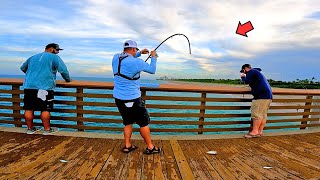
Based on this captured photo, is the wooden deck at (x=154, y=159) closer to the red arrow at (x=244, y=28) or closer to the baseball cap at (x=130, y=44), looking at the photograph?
the baseball cap at (x=130, y=44)

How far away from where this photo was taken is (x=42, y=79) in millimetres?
4438

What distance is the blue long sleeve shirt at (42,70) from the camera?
4.41 m

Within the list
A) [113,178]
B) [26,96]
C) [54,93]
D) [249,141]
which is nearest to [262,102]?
[249,141]

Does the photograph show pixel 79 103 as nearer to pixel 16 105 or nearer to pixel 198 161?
pixel 16 105

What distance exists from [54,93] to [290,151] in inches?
174

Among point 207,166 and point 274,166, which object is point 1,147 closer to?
point 207,166

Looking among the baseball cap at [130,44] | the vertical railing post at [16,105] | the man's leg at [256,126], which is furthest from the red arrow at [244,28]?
the vertical railing post at [16,105]

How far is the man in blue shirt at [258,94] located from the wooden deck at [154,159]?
505 mm

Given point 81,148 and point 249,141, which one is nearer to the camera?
point 81,148

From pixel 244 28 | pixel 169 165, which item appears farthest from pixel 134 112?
pixel 244 28

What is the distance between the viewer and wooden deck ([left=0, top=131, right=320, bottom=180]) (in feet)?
10.0

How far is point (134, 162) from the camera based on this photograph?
135 inches

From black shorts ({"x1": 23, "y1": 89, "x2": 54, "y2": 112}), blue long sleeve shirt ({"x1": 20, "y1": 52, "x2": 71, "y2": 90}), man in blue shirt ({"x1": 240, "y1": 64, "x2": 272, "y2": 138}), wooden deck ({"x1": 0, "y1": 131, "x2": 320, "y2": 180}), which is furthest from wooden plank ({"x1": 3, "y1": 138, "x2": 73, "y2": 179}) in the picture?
man in blue shirt ({"x1": 240, "y1": 64, "x2": 272, "y2": 138})

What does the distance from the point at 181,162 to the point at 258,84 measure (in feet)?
8.35
